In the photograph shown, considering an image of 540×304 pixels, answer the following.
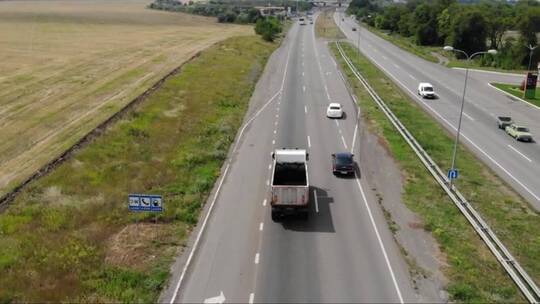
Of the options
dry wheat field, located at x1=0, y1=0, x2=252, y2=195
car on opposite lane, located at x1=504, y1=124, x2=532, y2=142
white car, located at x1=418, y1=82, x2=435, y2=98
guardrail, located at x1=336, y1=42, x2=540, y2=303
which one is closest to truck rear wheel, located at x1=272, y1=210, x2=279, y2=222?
guardrail, located at x1=336, y1=42, x2=540, y2=303

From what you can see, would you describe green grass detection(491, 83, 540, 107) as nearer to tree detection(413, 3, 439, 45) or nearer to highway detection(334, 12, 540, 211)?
highway detection(334, 12, 540, 211)

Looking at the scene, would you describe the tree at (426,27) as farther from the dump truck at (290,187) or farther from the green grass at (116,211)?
the dump truck at (290,187)

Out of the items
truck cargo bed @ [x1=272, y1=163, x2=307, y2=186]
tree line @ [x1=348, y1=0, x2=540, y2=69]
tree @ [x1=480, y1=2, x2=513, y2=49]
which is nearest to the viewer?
truck cargo bed @ [x1=272, y1=163, x2=307, y2=186]

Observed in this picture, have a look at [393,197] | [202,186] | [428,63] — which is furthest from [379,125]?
[428,63]

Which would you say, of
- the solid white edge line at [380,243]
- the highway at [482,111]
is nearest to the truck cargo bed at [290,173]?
the solid white edge line at [380,243]

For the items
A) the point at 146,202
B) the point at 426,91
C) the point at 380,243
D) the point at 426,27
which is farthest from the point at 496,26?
the point at 146,202

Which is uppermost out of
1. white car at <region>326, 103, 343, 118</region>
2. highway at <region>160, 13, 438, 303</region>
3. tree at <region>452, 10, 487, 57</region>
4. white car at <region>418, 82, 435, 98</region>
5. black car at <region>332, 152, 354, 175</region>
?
tree at <region>452, 10, 487, 57</region>

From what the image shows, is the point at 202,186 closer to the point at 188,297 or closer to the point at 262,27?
the point at 188,297
